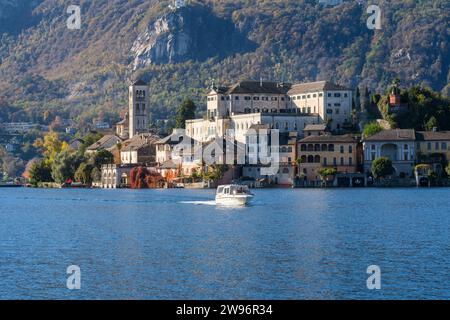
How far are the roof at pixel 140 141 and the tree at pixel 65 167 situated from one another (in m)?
10.8

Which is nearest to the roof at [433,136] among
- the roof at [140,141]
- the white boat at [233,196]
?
the roof at [140,141]

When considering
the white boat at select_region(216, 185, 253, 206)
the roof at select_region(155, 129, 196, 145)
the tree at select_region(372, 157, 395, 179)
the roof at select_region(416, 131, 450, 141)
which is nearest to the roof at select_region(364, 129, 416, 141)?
the roof at select_region(416, 131, 450, 141)

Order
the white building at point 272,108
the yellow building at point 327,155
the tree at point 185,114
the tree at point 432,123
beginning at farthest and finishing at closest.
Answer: the tree at point 185,114 → the white building at point 272,108 → the tree at point 432,123 → the yellow building at point 327,155

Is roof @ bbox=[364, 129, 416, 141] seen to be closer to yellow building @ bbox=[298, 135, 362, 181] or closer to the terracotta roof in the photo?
yellow building @ bbox=[298, 135, 362, 181]

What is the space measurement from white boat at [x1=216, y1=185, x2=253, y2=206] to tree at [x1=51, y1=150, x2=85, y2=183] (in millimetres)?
70996

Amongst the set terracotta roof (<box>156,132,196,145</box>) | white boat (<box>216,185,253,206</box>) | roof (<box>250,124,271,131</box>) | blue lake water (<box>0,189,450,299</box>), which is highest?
roof (<box>250,124,271,131</box>)

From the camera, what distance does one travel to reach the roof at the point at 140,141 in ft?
604

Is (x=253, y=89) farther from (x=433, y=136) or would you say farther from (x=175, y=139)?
(x=433, y=136)

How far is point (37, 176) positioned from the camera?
608ft

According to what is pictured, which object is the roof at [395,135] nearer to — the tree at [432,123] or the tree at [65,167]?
the tree at [432,123]

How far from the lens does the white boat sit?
Result: 101 meters

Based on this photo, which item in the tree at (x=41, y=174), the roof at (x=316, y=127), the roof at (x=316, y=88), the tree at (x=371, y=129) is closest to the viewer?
the tree at (x=371, y=129)

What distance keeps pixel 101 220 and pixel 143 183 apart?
79.5 m

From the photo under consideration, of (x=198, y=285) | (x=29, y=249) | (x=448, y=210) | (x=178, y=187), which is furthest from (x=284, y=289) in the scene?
(x=178, y=187)
